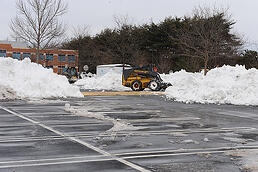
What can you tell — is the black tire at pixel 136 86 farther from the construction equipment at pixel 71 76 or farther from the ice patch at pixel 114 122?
the ice patch at pixel 114 122

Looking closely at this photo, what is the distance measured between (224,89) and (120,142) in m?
13.5

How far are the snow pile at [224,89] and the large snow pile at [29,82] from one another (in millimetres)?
6076

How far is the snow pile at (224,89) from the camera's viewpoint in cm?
1941

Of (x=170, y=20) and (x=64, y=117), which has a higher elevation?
(x=170, y=20)

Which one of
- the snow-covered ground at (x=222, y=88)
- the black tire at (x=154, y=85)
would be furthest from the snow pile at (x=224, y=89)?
the black tire at (x=154, y=85)

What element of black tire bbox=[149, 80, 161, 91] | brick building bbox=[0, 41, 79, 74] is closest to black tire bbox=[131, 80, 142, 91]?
black tire bbox=[149, 80, 161, 91]

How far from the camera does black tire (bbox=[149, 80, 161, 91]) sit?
96.6ft

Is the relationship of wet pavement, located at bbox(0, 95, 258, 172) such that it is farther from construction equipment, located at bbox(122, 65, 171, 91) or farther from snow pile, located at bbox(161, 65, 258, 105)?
construction equipment, located at bbox(122, 65, 171, 91)

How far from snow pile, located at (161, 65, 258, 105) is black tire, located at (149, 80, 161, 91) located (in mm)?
6294

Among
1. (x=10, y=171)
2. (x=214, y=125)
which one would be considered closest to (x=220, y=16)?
(x=214, y=125)

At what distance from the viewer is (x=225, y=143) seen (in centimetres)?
806

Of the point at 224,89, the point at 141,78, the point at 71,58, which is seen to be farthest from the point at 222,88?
the point at 71,58

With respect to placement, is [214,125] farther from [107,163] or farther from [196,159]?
[107,163]

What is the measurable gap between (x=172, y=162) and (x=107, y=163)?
1.05 meters
